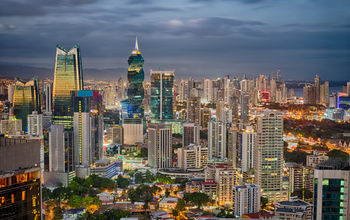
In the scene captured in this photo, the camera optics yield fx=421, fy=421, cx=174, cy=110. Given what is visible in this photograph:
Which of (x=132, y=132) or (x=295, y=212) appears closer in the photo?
(x=295, y=212)

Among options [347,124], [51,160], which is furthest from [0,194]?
[347,124]

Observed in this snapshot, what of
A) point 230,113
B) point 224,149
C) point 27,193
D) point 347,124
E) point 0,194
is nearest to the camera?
point 0,194

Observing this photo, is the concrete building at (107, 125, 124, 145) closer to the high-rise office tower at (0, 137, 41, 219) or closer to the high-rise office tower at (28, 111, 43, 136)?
the high-rise office tower at (28, 111, 43, 136)

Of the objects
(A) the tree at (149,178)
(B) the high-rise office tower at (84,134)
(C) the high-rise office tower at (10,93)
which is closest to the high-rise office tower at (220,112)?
(B) the high-rise office tower at (84,134)

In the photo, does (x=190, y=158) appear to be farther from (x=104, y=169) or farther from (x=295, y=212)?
(x=295, y=212)

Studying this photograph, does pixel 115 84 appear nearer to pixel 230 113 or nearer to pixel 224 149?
pixel 230 113

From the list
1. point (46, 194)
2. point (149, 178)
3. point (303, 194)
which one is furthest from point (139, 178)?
point (303, 194)
